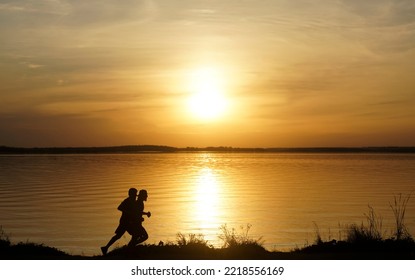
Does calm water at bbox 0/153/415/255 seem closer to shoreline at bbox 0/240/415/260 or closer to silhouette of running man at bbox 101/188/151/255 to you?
shoreline at bbox 0/240/415/260

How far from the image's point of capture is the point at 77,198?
40469 millimetres

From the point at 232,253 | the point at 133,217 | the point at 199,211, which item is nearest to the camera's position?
the point at 232,253

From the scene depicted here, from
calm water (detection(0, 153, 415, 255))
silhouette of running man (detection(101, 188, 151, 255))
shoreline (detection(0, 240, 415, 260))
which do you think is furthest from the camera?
calm water (detection(0, 153, 415, 255))

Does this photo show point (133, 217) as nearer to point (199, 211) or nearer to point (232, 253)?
point (232, 253)

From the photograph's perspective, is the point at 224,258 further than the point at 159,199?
No

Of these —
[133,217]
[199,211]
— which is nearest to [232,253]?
[133,217]

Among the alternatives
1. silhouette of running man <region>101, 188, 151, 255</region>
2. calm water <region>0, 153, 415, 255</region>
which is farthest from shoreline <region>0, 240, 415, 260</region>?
calm water <region>0, 153, 415, 255</region>

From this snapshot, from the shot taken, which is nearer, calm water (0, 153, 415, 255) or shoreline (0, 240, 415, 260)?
shoreline (0, 240, 415, 260)

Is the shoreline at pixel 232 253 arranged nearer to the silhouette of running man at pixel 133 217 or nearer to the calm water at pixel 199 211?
the silhouette of running man at pixel 133 217

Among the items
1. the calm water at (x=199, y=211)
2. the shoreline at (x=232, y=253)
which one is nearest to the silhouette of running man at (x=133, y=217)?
the shoreline at (x=232, y=253)
